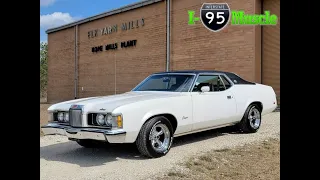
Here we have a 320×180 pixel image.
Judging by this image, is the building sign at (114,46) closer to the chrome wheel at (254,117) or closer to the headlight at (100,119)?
the chrome wheel at (254,117)

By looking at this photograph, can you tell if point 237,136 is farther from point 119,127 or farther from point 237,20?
point 237,20

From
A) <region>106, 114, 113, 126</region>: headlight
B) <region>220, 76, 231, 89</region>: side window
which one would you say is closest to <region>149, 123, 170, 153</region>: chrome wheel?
<region>106, 114, 113, 126</region>: headlight

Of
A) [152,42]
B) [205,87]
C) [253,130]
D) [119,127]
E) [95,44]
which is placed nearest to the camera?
[119,127]

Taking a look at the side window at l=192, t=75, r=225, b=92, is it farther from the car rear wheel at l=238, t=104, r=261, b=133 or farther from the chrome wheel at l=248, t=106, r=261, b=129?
the chrome wheel at l=248, t=106, r=261, b=129

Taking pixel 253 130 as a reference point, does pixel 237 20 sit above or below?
above

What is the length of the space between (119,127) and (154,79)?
2080 mm

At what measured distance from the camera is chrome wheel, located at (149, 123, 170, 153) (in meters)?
4.95

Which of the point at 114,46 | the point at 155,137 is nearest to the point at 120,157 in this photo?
the point at 155,137

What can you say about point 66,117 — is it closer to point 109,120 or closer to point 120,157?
point 109,120

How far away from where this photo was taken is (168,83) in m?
6.08

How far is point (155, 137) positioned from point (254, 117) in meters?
2.99

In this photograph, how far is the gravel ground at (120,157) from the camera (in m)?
4.34

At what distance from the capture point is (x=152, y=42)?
1761cm
